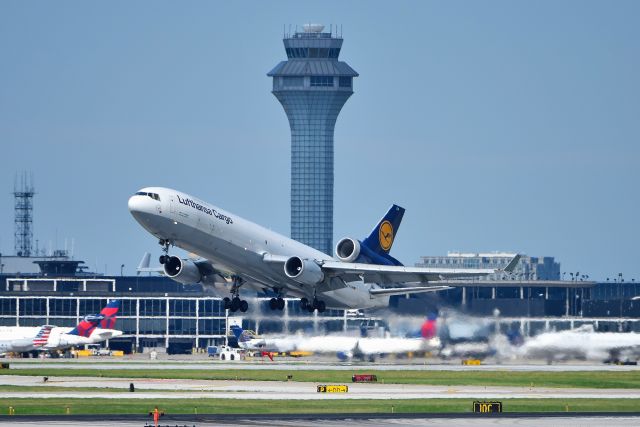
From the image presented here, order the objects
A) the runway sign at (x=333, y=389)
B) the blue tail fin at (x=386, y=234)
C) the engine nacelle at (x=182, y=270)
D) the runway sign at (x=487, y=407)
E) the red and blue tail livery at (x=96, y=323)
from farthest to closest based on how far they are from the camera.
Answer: the red and blue tail livery at (x=96, y=323) → the blue tail fin at (x=386, y=234) → the engine nacelle at (x=182, y=270) → the runway sign at (x=333, y=389) → the runway sign at (x=487, y=407)

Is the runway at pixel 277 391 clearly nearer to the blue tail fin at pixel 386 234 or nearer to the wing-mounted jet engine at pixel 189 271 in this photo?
the wing-mounted jet engine at pixel 189 271

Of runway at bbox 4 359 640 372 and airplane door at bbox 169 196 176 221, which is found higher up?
airplane door at bbox 169 196 176 221

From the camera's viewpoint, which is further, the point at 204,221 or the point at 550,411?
the point at 204,221

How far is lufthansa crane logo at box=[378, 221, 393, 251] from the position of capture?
111156 mm

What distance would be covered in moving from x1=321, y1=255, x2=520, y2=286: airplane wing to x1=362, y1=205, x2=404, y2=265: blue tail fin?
19.6ft

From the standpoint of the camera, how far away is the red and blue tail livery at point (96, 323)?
542ft

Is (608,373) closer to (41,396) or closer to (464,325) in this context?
(464,325)

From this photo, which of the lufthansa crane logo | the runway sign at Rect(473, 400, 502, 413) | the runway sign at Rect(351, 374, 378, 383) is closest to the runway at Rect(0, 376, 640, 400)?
the runway sign at Rect(351, 374, 378, 383)

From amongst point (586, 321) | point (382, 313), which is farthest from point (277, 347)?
point (586, 321)

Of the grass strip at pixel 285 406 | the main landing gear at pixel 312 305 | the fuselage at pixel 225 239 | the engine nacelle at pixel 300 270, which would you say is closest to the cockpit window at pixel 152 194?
the fuselage at pixel 225 239

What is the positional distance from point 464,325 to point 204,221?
35.9 m

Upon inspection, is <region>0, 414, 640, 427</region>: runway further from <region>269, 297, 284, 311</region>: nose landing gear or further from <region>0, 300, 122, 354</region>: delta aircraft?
<region>0, 300, 122, 354</region>: delta aircraft

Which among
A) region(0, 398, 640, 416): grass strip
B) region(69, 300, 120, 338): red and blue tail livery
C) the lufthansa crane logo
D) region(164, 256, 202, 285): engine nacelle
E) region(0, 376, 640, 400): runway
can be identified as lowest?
region(0, 398, 640, 416): grass strip

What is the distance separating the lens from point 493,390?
9519 cm
